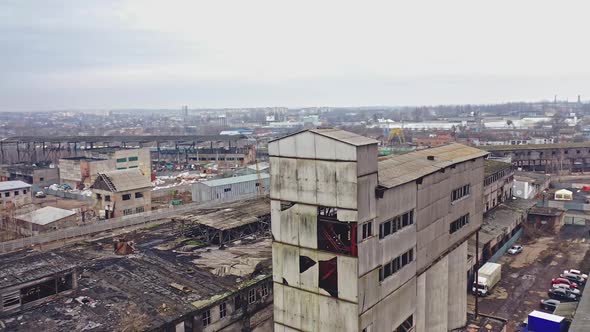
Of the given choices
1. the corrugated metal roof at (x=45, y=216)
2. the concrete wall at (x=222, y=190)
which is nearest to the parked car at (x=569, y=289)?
the concrete wall at (x=222, y=190)

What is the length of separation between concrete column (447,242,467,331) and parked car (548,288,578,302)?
1062cm

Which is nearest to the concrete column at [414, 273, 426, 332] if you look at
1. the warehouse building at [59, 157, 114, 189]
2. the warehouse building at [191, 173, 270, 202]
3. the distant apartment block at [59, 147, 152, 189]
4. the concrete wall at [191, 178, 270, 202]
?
the warehouse building at [191, 173, 270, 202]

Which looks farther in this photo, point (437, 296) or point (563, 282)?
point (563, 282)

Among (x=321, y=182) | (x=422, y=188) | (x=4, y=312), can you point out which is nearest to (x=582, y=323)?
(x=422, y=188)

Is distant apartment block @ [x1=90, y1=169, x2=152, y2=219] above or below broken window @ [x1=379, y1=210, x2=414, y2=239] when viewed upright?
below

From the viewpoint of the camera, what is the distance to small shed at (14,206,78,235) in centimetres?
4681

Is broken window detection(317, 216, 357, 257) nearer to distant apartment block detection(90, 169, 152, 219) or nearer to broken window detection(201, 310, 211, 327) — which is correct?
broken window detection(201, 310, 211, 327)

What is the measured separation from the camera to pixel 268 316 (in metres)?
26.0

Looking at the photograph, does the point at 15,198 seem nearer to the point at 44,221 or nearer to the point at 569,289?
the point at 44,221

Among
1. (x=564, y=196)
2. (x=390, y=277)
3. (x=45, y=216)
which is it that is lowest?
(x=564, y=196)

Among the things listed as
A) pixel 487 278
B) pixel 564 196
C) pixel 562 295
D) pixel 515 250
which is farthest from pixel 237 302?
pixel 564 196

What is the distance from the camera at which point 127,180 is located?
2058 inches

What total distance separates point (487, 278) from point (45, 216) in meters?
43.9

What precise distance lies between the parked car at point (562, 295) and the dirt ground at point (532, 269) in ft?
2.47
